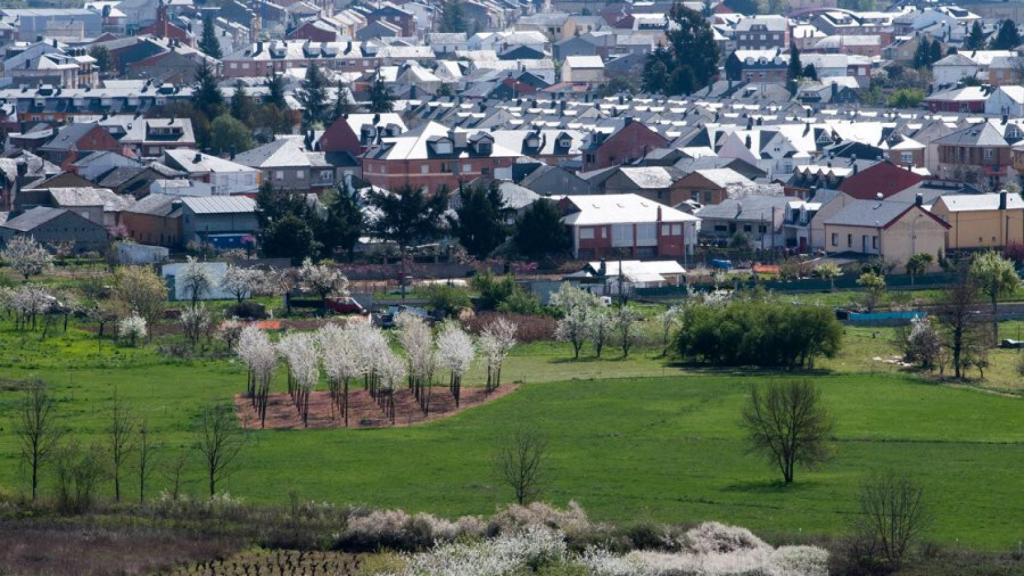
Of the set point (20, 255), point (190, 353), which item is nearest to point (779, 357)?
point (190, 353)

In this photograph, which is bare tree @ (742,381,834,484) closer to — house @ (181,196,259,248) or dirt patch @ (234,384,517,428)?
dirt patch @ (234,384,517,428)

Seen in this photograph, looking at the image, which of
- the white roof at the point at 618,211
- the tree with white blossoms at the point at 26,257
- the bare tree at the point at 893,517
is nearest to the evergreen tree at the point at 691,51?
the white roof at the point at 618,211

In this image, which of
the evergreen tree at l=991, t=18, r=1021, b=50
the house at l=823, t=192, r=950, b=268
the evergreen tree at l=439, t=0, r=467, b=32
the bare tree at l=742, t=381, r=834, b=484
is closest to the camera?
the bare tree at l=742, t=381, r=834, b=484

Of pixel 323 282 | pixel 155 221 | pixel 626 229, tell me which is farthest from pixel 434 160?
pixel 323 282

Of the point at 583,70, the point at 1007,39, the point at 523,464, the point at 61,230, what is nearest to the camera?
the point at 523,464

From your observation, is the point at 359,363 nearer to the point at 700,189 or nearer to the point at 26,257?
the point at 26,257

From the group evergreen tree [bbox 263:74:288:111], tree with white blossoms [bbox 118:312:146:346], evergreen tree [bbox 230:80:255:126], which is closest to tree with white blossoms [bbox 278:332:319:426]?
tree with white blossoms [bbox 118:312:146:346]

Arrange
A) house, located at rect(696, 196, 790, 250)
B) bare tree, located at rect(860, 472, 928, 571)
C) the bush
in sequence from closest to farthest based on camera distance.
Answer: bare tree, located at rect(860, 472, 928, 571) → the bush → house, located at rect(696, 196, 790, 250)

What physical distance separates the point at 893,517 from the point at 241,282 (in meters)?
26.3

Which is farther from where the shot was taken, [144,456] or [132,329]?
[132,329]

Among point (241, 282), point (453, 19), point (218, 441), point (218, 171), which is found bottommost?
point (218, 441)

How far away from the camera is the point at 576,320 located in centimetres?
4353

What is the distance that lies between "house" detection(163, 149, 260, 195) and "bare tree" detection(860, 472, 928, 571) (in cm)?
4088

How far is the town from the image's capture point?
90.1 ft
